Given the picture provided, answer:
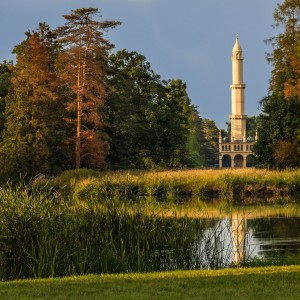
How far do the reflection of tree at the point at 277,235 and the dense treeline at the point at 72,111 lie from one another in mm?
16049

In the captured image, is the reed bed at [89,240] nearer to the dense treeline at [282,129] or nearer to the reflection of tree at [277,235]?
the reflection of tree at [277,235]

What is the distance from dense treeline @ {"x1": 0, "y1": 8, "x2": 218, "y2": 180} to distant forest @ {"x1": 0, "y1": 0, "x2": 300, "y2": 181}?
53 mm

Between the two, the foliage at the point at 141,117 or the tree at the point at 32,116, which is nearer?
the tree at the point at 32,116

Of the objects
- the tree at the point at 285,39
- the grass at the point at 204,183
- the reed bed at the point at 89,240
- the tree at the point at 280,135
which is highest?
the tree at the point at 285,39

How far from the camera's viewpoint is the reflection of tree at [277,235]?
1564 centimetres

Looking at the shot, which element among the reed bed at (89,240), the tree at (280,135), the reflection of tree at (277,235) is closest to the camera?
the reed bed at (89,240)

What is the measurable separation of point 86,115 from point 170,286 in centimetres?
3178

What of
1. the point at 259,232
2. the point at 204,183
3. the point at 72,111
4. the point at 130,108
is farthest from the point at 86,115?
the point at 259,232

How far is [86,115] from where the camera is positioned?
41438mm

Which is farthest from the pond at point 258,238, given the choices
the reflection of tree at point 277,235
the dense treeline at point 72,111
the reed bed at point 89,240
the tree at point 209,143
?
the tree at point 209,143

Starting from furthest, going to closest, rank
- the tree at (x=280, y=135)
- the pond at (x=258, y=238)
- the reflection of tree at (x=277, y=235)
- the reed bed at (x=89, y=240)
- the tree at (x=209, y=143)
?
1. the tree at (x=209, y=143)
2. the tree at (x=280, y=135)
3. the reflection of tree at (x=277, y=235)
4. the pond at (x=258, y=238)
5. the reed bed at (x=89, y=240)

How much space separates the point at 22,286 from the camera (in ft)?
34.0

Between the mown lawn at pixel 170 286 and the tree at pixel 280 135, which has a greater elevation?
the tree at pixel 280 135

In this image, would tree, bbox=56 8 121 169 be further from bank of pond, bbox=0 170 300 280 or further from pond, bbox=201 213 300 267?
bank of pond, bbox=0 170 300 280
